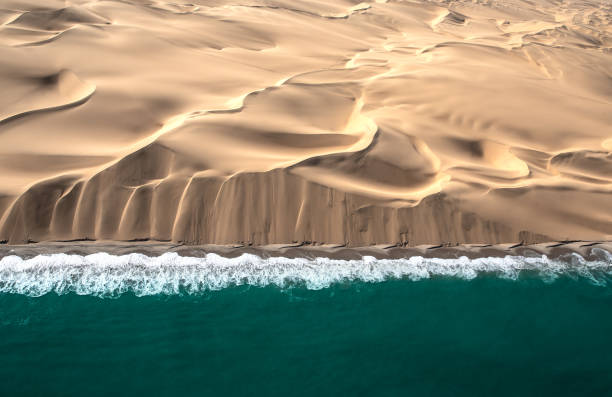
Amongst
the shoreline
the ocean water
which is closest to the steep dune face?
the shoreline

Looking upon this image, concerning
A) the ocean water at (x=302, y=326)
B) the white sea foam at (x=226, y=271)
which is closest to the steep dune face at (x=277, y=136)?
the white sea foam at (x=226, y=271)

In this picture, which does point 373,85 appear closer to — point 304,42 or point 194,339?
point 304,42

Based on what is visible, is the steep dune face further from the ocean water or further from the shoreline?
the ocean water

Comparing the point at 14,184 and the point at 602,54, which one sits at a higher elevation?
the point at 602,54

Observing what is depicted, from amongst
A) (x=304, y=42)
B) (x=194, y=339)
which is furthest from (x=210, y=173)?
(x=304, y=42)

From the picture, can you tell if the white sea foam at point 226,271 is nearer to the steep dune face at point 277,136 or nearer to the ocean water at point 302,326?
the ocean water at point 302,326

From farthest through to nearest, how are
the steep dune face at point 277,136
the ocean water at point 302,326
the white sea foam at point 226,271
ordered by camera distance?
the steep dune face at point 277,136
the white sea foam at point 226,271
the ocean water at point 302,326
